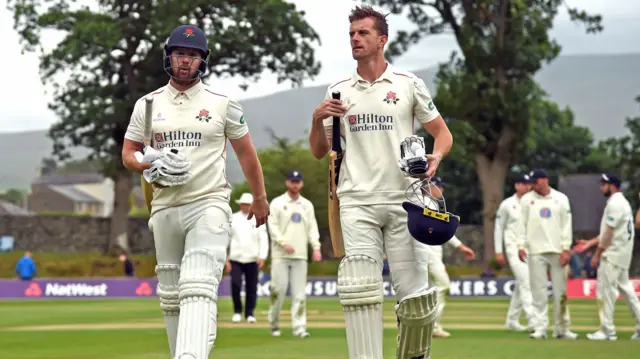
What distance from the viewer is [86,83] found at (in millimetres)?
57469

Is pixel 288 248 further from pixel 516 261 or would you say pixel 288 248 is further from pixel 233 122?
pixel 233 122

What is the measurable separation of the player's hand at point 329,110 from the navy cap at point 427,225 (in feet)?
2.71

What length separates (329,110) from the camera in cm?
873

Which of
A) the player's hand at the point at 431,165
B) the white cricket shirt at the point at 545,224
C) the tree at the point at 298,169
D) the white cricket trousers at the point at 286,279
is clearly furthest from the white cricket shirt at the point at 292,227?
the tree at the point at 298,169

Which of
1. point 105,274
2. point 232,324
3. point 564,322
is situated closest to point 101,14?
point 105,274

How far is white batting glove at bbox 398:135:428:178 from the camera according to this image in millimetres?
8438

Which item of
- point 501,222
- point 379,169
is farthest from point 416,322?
point 501,222

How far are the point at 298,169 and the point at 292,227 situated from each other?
3996cm

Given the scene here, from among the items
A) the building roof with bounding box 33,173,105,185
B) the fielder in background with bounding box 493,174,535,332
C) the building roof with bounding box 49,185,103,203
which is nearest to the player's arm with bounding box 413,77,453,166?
the fielder in background with bounding box 493,174,535,332

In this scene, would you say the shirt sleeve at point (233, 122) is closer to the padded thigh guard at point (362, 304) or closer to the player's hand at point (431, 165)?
the padded thigh guard at point (362, 304)

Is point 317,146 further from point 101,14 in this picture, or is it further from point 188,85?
point 101,14

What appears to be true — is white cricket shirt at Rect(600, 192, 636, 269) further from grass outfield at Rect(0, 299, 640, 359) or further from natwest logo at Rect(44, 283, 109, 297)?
natwest logo at Rect(44, 283, 109, 297)

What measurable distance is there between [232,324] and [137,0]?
1497 inches

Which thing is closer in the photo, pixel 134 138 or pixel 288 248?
pixel 134 138
